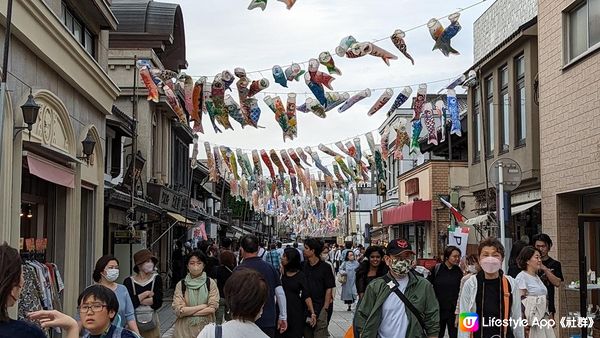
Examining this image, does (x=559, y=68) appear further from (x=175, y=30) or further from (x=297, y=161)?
(x=175, y=30)

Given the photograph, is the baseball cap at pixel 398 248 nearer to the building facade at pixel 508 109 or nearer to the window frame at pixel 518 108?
the building facade at pixel 508 109

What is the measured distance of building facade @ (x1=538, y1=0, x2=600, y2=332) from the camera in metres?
14.2

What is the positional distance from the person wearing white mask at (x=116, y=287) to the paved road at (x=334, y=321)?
7.85 m

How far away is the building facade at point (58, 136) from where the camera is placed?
12.1 metres

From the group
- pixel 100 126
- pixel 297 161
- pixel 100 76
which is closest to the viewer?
pixel 100 76

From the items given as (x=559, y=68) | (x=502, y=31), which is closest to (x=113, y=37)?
Result: (x=502, y=31)

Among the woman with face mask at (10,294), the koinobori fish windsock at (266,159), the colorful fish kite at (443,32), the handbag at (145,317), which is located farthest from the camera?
the koinobori fish windsock at (266,159)

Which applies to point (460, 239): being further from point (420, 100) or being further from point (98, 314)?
point (98, 314)

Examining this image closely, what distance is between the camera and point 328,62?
56.2ft

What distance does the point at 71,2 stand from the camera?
1639cm

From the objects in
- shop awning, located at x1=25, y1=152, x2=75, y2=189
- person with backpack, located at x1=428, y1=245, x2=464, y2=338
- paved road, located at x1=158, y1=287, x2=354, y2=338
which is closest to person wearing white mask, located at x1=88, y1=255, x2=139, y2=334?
shop awning, located at x1=25, y1=152, x2=75, y2=189

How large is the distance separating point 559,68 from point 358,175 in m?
13.7

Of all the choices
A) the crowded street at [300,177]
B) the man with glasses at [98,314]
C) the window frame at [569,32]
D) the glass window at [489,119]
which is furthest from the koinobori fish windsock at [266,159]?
the man with glasses at [98,314]

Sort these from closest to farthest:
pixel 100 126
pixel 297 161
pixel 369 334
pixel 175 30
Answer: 1. pixel 369 334
2. pixel 100 126
3. pixel 297 161
4. pixel 175 30
